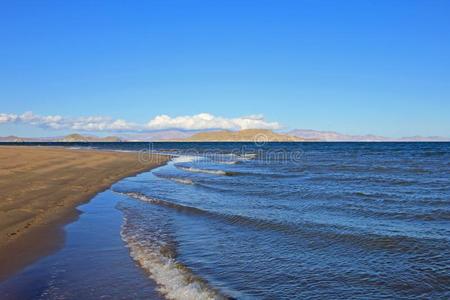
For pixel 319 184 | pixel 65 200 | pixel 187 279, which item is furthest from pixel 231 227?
pixel 319 184

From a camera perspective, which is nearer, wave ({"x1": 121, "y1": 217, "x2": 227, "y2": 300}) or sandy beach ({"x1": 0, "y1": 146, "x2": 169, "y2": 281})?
wave ({"x1": 121, "y1": 217, "x2": 227, "y2": 300})

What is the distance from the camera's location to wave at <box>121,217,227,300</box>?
6473mm

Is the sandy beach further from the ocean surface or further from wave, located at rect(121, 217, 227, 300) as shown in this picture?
wave, located at rect(121, 217, 227, 300)

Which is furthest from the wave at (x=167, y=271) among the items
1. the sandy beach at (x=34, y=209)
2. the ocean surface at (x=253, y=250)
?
the sandy beach at (x=34, y=209)

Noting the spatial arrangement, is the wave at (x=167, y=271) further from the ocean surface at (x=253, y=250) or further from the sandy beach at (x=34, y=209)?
the sandy beach at (x=34, y=209)

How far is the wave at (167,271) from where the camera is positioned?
6473 millimetres

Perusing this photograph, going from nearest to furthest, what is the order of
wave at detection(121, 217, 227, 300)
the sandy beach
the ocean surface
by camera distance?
wave at detection(121, 217, 227, 300), the ocean surface, the sandy beach

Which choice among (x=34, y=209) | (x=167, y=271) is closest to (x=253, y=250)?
(x=167, y=271)

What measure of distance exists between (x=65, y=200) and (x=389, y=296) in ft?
39.4

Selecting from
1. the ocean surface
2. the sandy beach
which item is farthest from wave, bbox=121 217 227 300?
the sandy beach

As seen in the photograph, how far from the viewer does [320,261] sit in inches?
322

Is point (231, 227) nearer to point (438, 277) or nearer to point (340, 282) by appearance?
point (340, 282)

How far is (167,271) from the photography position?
7.52 meters

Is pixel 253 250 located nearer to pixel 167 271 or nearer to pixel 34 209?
pixel 167 271
